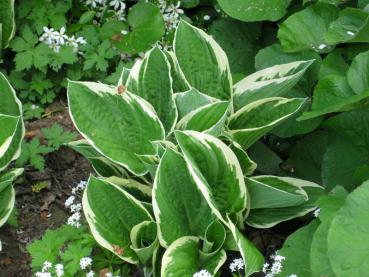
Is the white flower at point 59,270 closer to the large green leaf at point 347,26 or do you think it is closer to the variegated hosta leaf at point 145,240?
the variegated hosta leaf at point 145,240

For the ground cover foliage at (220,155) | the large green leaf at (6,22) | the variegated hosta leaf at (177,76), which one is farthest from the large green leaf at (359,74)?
the large green leaf at (6,22)

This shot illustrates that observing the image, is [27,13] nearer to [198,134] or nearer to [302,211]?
[198,134]

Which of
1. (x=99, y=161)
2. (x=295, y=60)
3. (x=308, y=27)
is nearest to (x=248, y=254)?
(x=99, y=161)

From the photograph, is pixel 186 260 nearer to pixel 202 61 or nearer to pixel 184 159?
pixel 184 159

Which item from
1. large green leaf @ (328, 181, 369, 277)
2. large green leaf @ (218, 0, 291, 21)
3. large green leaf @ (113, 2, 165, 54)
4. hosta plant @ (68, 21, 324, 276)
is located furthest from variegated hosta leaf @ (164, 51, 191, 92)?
large green leaf @ (328, 181, 369, 277)

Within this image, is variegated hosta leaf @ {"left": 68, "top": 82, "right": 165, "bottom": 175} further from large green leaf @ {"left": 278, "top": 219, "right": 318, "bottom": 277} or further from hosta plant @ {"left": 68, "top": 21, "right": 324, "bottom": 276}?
large green leaf @ {"left": 278, "top": 219, "right": 318, "bottom": 277}

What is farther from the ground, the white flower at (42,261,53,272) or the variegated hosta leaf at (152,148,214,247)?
the variegated hosta leaf at (152,148,214,247)
